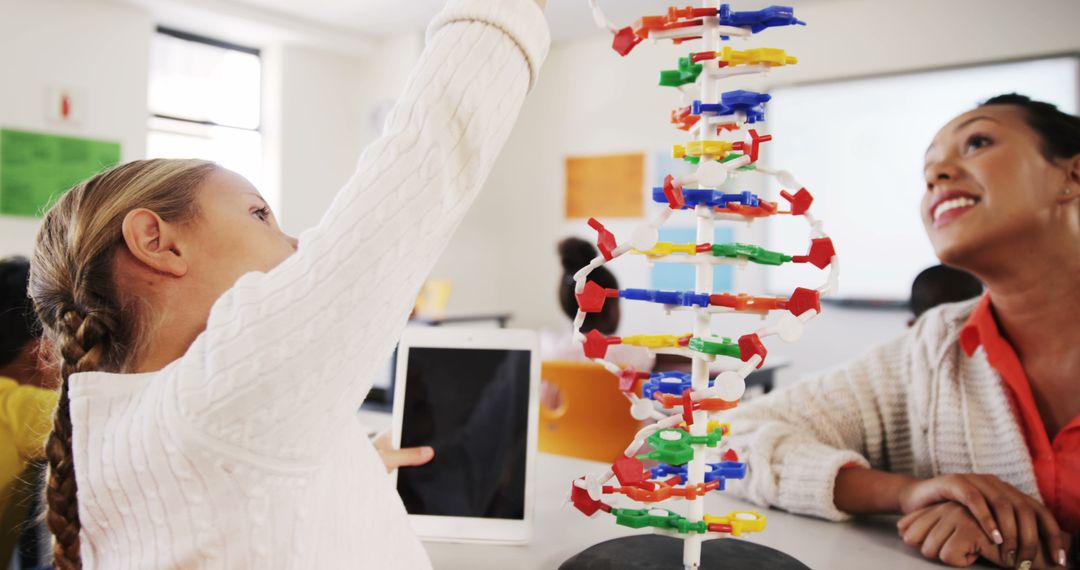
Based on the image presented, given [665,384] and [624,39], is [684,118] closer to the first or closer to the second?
[624,39]

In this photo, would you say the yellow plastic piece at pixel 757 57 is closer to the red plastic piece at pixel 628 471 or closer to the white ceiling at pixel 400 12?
the red plastic piece at pixel 628 471

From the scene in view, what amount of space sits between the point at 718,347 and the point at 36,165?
4.00 metres

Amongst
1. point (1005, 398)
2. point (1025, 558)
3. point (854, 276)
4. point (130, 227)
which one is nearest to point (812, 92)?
point (854, 276)

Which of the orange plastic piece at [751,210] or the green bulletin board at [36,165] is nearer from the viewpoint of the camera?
the orange plastic piece at [751,210]

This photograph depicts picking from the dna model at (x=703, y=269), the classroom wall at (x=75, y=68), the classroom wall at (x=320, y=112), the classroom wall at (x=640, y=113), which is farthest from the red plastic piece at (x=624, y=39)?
the classroom wall at (x=320, y=112)

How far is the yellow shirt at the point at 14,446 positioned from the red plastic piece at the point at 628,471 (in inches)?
39.2

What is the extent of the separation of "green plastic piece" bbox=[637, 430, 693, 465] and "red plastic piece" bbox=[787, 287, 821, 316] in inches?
5.1

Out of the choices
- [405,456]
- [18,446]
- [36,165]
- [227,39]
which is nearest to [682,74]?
[405,456]

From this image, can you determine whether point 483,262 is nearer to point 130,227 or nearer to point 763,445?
point 763,445

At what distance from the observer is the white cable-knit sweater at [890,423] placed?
93 centimetres

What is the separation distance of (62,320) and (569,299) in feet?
4.84

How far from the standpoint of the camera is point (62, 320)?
0.61 meters

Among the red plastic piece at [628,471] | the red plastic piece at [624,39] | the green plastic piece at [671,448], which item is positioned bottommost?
the red plastic piece at [628,471]

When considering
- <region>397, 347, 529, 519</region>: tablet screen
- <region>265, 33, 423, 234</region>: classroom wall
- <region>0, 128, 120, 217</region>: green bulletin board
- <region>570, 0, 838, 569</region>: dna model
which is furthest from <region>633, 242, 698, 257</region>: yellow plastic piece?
<region>265, 33, 423, 234</region>: classroom wall
